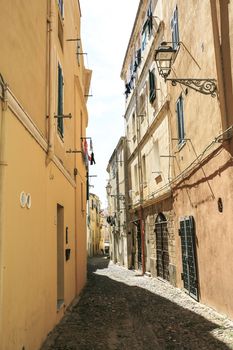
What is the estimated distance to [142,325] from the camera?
7.71m

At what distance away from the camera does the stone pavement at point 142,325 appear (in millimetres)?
6297

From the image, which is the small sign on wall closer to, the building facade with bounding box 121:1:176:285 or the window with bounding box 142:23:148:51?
the building facade with bounding box 121:1:176:285

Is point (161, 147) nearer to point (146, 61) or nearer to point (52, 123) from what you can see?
point (146, 61)

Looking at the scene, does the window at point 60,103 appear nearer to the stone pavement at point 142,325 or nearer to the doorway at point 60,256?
the doorway at point 60,256

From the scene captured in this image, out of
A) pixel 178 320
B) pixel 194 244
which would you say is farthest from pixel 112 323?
pixel 194 244

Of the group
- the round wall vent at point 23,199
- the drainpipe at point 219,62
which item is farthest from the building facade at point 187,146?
the round wall vent at point 23,199

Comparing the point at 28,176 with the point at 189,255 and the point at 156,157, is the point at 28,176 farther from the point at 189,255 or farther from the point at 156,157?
the point at 156,157

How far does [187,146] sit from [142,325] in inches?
191

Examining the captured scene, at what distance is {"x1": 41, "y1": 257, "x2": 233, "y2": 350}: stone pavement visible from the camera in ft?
20.7

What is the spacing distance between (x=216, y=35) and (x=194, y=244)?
16.1 ft

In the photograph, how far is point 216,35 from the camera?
7.84m

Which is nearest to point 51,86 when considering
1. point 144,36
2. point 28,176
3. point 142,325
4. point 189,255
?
point 28,176

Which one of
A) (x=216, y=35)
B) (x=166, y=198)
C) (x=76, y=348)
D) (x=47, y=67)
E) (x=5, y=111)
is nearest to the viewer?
(x=5, y=111)

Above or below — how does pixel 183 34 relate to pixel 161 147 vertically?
above
